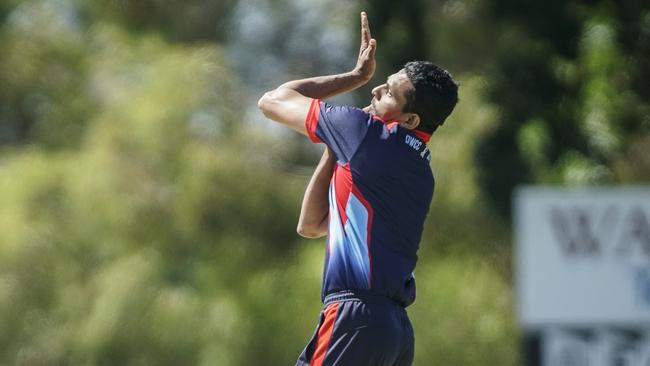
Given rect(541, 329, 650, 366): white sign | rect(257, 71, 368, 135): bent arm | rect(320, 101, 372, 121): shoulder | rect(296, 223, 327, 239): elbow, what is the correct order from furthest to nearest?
rect(541, 329, 650, 366): white sign < rect(296, 223, 327, 239): elbow < rect(257, 71, 368, 135): bent arm < rect(320, 101, 372, 121): shoulder

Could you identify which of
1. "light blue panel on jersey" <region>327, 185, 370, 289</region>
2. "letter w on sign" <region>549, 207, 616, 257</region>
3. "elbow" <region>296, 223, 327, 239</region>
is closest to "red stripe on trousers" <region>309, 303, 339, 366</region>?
"light blue panel on jersey" <region>327, 185, 370, 289</region>

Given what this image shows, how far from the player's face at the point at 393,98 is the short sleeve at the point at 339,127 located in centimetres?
10

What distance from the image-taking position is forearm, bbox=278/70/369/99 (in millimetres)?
6305

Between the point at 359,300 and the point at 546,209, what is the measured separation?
714 centimetres

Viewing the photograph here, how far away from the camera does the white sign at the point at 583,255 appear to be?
42.2 feet

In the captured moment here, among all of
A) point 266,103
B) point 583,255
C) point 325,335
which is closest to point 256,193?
point 583,255

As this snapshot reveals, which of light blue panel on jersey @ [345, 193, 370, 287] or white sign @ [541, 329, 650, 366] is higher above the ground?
light blue panel on jersey @ [345, 193, 370, 287]

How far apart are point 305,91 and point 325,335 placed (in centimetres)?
99

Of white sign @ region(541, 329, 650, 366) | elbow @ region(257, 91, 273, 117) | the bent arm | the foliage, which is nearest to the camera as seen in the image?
the bent arm

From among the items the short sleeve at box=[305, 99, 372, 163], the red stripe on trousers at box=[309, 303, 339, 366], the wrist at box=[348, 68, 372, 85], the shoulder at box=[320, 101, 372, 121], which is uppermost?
the wrist at box=[348, 68, 372, 85]

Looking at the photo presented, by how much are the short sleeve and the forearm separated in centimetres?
25

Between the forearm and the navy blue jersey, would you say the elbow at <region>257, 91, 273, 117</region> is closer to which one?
the forearm

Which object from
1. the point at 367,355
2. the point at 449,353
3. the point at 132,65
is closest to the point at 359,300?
the point at 367,355

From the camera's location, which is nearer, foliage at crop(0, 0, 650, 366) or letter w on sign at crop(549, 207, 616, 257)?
letter w on sign at crop(549, 207, 616, 257)
